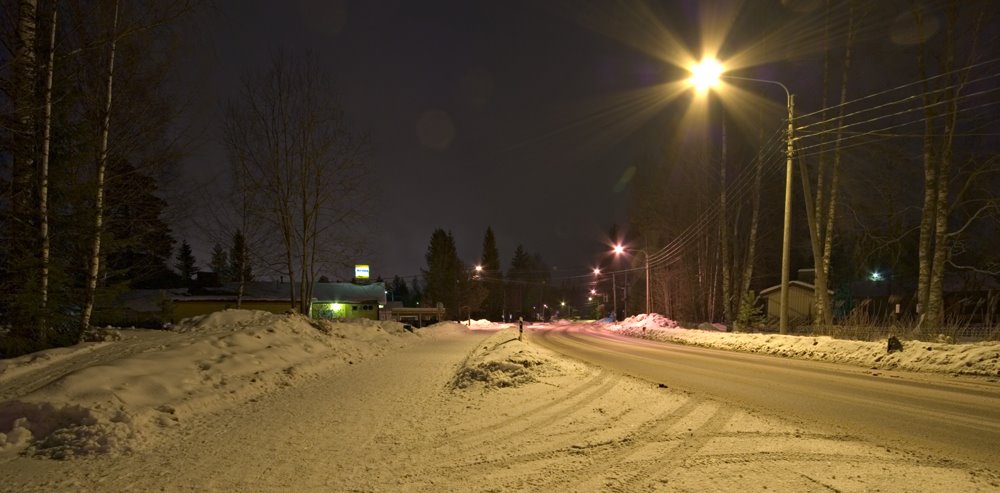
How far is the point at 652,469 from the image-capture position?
14.6ft

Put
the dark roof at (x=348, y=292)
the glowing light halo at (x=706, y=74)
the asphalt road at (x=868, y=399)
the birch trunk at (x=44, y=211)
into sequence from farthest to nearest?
the dark roof at (x=348, y=292) → the glowing light halo at (x=706, y=74) → the birch trunk at (x=44, y=211) → the asphalt road at (x=868, y=399)

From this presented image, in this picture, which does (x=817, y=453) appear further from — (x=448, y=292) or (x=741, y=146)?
(x=448, y=292)

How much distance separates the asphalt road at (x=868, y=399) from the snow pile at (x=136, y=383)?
782 cm

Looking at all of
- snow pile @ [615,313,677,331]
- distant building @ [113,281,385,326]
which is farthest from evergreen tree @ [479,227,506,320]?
snow pile @ [615,313,677,331]

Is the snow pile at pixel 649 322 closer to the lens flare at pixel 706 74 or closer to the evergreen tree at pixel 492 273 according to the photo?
the lens flare at pixel 706 74

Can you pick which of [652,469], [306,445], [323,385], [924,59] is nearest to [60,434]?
[306,445]

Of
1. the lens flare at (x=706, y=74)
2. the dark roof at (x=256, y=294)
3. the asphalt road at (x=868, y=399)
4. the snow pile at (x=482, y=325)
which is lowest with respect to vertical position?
the snow pile at (x=482, y=325)

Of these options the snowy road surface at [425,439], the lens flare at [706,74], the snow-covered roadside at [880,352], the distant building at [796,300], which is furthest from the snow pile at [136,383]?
the distant building at [796,300]

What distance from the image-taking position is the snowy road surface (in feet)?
14.1

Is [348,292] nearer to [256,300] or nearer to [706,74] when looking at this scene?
[256,300]

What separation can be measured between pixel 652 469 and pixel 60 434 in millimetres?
6300

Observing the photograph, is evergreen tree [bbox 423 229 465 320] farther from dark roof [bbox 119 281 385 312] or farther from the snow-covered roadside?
the snow-covered roadside

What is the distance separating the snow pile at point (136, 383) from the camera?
5.61 meters

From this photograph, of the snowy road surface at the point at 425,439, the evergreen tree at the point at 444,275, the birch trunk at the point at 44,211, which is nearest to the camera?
the snowy road surface at the point at 425,439
